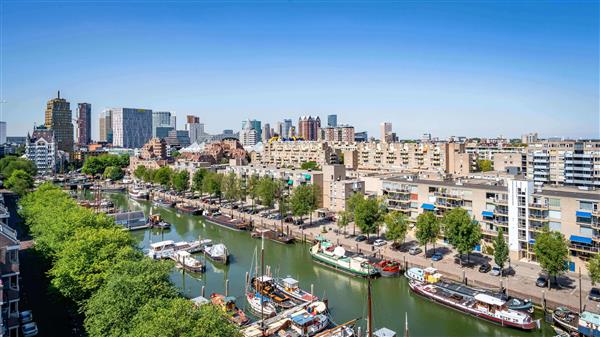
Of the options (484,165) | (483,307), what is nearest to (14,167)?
(483,307)

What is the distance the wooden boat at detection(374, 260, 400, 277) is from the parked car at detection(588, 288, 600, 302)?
32.0 feet

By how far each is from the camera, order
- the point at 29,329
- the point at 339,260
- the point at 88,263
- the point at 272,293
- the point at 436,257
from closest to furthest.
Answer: the point at 29,329 → the point at 88,263 → the point at 272,293 → the point at 436,257 → the point at 339,260

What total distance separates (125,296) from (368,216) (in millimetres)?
19533

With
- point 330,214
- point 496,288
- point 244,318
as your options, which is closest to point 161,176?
point 330,214

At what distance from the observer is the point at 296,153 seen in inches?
3125

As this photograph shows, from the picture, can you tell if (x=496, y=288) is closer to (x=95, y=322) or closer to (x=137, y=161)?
(x=95, y=322)

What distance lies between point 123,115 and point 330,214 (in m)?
156

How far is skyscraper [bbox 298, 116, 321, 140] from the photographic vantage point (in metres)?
164

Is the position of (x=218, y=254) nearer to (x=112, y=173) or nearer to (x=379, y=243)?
(x=379, y=243)

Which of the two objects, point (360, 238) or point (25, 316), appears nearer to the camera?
point (25, 316)

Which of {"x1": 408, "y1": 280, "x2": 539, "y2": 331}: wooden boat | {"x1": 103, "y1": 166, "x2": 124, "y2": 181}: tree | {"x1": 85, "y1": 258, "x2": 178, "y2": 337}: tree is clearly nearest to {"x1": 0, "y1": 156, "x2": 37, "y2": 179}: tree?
{"x1": 103, "y1": 166, "x2": 124, "y2": 181}: tree

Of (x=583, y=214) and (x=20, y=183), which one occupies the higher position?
(x=20, y=183)

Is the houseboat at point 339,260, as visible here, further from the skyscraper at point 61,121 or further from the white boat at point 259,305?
the skyscraper at point 61,121

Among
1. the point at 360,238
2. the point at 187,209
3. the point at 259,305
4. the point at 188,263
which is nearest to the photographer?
the point at 259,305
